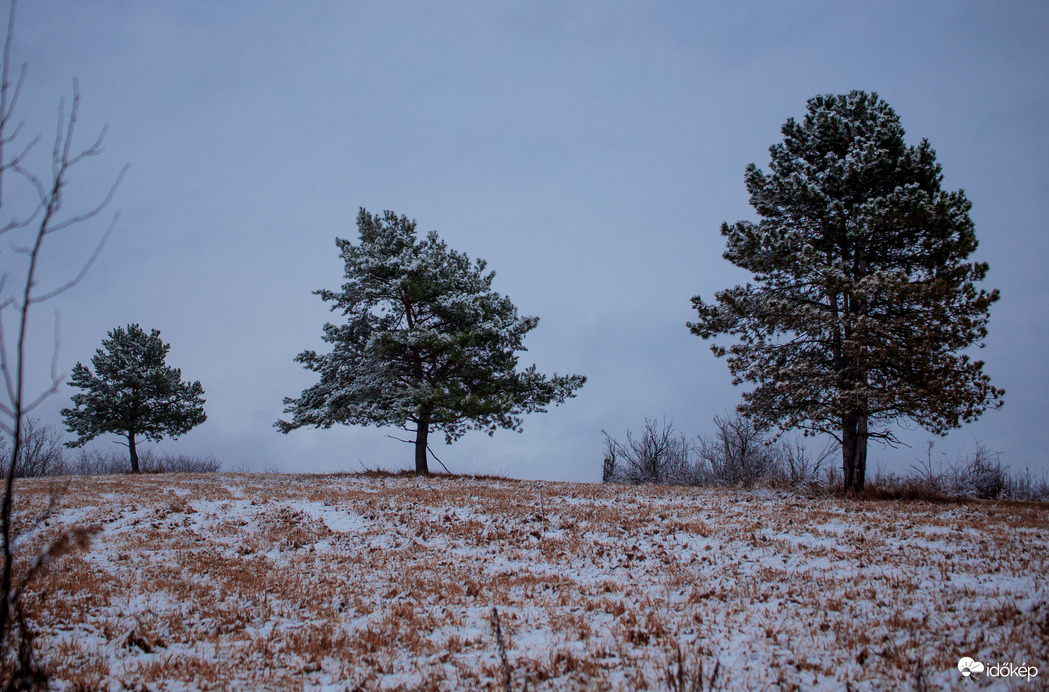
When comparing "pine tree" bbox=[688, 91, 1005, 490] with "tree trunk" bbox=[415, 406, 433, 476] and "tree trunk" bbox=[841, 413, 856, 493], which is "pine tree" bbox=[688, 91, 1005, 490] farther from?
"tree trunk" bbox=[415, 406, 433, 476]

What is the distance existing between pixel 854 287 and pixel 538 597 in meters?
13.0

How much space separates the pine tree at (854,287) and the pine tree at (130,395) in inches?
1170

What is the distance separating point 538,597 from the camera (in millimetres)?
7934

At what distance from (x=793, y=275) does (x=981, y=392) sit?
225 inches

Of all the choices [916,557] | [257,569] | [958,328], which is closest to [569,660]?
[257,569]

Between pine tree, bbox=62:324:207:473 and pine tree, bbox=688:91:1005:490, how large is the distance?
29715 mm

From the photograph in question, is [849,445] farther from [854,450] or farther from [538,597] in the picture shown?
[538,597]

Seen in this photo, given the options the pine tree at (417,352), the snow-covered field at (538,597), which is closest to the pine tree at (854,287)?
the snow-covered field at (538,597)

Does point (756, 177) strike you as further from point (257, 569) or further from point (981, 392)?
point (257, 569)

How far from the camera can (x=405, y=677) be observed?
18.7 feet

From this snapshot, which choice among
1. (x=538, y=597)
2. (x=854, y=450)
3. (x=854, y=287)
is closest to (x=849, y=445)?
(x=854, y=450)

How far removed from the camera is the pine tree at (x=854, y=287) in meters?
15.7

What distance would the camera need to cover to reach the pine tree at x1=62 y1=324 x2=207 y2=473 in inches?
1278

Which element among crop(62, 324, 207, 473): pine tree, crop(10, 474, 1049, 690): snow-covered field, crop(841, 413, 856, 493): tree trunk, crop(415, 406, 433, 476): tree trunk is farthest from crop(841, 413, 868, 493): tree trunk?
crop(62, 324, 207, 473): pine tree
